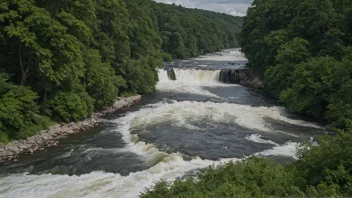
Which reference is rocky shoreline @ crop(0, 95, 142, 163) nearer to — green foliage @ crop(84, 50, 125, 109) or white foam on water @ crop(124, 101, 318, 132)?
green foliage @ crop(84, 50, 125, 109)

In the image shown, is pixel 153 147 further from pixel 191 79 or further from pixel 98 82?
pixel 191 79

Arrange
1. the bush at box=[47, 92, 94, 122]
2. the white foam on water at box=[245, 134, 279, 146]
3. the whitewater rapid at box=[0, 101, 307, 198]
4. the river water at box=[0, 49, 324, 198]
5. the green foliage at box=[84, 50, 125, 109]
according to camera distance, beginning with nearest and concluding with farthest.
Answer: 1. the whitewater rapid at box=[0, 101, 307, 198]
2. the river water at box=[0, 49, 324, 198]
3. the white foam on water at box=[245, 134, 279, 146]
4. the bush at box=[47, 92, 94, 122]
5. the green foliage at box=[84, 50, 125, 109]

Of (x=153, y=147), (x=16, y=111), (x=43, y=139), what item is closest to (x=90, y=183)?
(x=153, y=147)

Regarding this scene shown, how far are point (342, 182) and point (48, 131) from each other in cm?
1693

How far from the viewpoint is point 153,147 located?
18391 millimetres

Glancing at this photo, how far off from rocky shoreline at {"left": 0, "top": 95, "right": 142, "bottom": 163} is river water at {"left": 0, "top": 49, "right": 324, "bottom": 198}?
2.23 ft

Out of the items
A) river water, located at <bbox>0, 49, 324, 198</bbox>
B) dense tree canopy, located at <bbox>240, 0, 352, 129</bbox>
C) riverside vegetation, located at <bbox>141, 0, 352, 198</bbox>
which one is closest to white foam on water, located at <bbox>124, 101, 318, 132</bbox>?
river water, located at <bbox>0, 49, 324, 198</bbox>

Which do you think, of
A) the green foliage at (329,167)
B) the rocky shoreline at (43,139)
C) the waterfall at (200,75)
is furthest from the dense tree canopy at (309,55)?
the rocky shoreline at (43,139)

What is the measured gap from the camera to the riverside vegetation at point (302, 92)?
876cm

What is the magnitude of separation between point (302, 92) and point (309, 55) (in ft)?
20.1

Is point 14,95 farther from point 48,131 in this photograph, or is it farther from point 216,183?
point 216,183

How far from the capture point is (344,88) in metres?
22.3

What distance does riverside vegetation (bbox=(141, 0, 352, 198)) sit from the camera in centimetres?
876

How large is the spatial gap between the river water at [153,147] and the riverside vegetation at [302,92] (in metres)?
2.18
